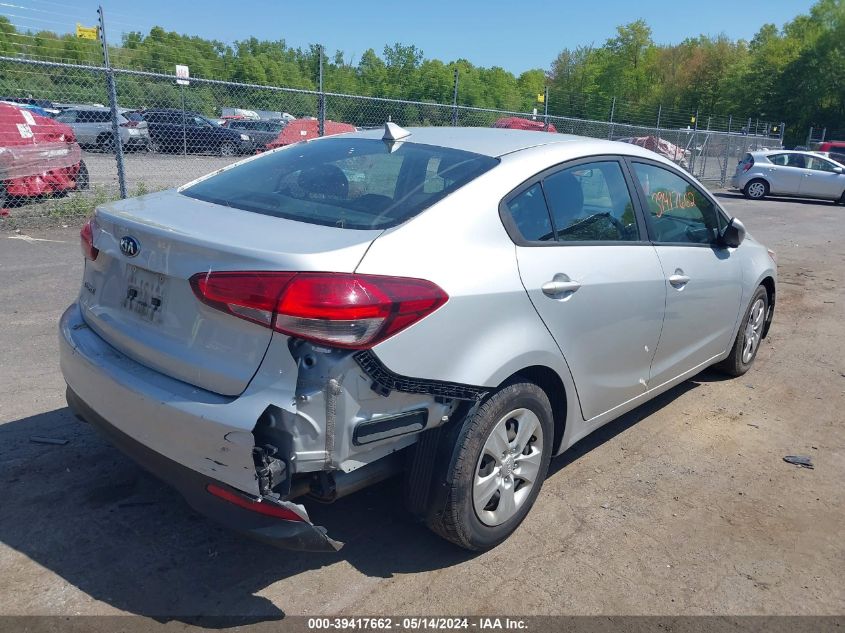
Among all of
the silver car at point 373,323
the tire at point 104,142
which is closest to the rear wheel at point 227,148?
the tire at point 104,142

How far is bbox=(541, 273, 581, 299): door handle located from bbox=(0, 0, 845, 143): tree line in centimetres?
956

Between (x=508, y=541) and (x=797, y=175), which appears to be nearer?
(x=508, y=541)

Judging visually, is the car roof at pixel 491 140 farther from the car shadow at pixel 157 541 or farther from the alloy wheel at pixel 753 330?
the alloy wheel at pixel 753 330

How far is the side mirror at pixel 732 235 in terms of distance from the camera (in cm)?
439

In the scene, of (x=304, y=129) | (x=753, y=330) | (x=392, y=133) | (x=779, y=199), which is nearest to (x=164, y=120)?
(x=304, y=129)

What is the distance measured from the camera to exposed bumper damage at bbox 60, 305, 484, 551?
2301 mm

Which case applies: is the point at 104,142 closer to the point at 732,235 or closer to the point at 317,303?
the point at 732,235

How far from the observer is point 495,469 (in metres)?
2.92

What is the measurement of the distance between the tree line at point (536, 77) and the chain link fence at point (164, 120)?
0.26 ft

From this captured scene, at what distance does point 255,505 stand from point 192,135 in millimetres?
16034

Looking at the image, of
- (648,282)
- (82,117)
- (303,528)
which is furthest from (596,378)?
(82,117)

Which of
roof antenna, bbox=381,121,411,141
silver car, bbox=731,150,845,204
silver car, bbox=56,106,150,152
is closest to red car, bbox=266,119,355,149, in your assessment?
→ silver car, bbox=56,106,150,152

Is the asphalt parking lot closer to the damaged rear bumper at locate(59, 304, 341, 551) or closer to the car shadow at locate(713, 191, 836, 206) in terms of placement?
the damaged rear bumper at locate(59, 304, 341, 551)

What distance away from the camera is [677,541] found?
3211 millimetres
